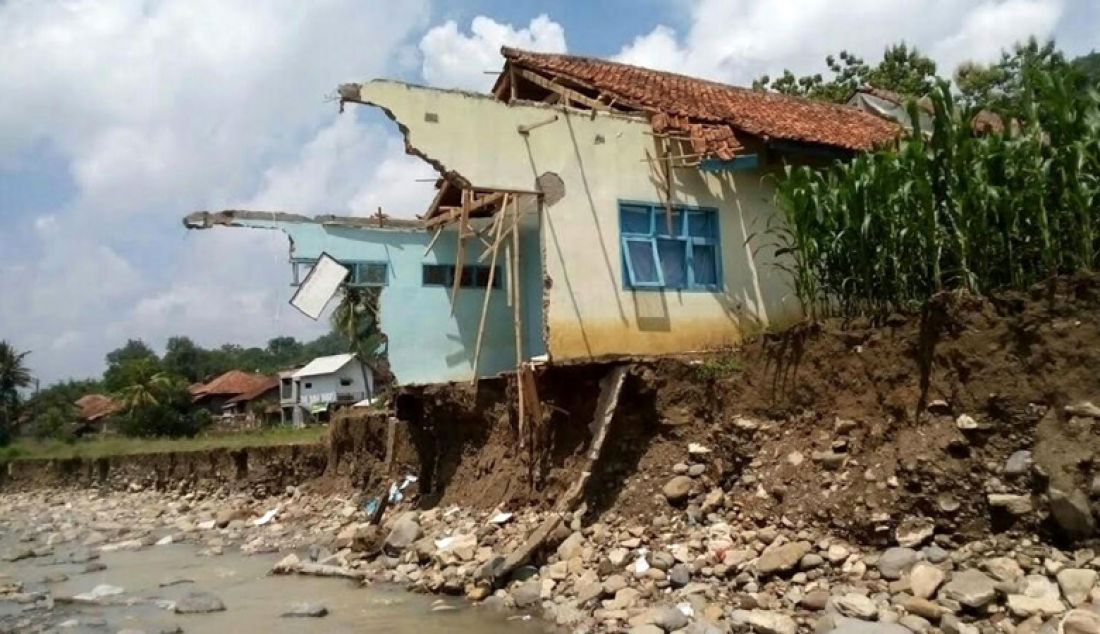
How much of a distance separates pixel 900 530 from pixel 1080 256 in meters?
2.71

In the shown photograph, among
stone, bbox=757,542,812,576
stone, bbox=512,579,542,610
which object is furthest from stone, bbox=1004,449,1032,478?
stone, bbox=512,579,542,610

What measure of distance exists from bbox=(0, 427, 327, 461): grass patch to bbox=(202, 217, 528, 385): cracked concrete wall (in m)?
11.2

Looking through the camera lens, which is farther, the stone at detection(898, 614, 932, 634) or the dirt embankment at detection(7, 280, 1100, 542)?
the dirt embankment at detection(7, 280, 1100, 542)

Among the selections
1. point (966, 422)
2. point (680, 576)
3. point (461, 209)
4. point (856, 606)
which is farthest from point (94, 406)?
point (966, 422)

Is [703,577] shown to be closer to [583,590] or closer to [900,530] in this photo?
[583,590]

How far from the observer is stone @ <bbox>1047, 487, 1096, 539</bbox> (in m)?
6.41

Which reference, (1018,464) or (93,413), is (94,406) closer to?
(93,413)

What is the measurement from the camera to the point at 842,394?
8406 mm

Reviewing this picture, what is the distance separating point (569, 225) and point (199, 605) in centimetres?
600

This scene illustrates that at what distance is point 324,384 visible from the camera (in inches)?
1938

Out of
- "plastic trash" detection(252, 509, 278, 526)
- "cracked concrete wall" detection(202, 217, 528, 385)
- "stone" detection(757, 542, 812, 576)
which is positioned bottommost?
"plastic trash" detection(252, 509, 278, 526)

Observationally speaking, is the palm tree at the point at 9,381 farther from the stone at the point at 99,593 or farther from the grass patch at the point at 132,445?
the stone at the point at 99,593

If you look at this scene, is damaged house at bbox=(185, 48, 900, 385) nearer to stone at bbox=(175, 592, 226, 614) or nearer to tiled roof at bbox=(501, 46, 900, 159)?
tiled roof at bbox=(501, 46, 900, 159)

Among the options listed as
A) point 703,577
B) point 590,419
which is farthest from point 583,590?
point 590,419
